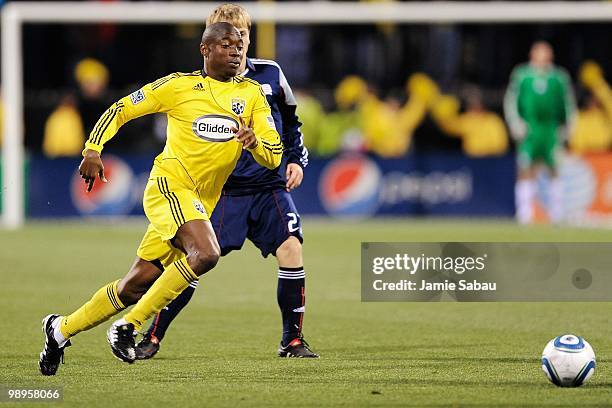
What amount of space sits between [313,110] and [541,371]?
16662 mm

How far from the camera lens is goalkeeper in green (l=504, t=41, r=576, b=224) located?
70.0 feet

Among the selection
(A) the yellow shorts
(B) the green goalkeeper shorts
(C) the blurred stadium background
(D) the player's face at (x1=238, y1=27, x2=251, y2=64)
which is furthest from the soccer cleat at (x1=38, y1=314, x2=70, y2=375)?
(B) the green goalkeeper shorts

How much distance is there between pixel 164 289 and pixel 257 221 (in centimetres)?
129

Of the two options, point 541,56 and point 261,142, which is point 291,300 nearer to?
point 261,142

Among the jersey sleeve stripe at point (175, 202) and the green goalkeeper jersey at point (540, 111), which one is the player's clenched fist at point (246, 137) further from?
the green goalkeeper jersey at point (540, 111)

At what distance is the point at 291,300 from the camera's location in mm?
8867

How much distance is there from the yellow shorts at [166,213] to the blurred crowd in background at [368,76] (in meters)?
16.5

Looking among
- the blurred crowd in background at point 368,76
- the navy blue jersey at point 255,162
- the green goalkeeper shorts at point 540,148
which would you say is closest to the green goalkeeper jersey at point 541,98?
the green goalkeeper shorts at point 540,148

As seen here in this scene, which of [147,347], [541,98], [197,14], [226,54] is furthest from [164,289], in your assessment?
[541,98]

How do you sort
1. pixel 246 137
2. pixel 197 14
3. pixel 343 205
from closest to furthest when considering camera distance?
1. pixel 246 137
2. pixel 197 14
3. pixel 343 205

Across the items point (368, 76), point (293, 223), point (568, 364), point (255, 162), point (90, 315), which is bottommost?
point (568, 364)

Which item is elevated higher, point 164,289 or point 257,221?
point 257,221

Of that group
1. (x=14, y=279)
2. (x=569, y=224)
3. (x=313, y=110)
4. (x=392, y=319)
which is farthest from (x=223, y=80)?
(x=313, y=110)

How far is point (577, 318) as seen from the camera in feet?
36.2
